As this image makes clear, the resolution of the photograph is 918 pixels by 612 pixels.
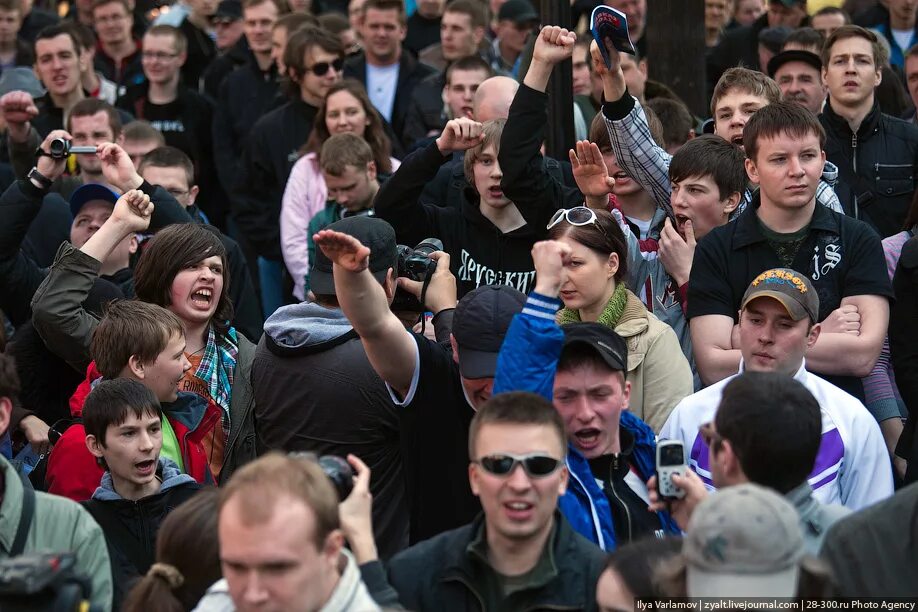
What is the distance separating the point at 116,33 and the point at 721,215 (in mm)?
7218

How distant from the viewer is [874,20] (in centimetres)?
1120

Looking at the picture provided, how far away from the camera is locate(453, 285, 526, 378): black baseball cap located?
14.7 ft

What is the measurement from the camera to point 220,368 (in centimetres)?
568

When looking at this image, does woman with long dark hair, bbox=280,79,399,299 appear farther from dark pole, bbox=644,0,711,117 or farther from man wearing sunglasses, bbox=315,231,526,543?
man wearing sunglasses, bbox=315,231,526,543

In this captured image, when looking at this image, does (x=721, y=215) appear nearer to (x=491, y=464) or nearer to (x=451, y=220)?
(x=451, y=220)

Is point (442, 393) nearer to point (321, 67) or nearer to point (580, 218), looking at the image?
point (580, 218)

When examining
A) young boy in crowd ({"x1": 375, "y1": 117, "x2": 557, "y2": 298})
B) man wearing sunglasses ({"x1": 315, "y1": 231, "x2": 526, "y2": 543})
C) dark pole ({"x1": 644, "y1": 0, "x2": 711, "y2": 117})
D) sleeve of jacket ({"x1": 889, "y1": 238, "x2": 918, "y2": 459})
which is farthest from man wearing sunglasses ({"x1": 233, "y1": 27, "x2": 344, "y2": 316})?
man wearing sunglasses ({"x1": 315, "y1": 231, "x2": 526, "y2": 543})

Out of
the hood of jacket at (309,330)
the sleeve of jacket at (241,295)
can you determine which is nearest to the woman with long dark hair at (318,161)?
the sleeve of jacket at (241,295)

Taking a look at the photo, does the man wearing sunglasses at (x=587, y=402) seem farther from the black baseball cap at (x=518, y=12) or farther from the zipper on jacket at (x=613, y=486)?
the black baseball cap at (x=518, y=12)

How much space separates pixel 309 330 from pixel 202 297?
975 mm

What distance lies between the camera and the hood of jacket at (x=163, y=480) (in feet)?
15.8

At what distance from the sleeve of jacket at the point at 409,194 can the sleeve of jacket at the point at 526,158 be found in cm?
30

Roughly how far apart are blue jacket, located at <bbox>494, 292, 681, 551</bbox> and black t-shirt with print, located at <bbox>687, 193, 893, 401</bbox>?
1.34 meters

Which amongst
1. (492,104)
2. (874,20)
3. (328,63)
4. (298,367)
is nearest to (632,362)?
(298,367)
